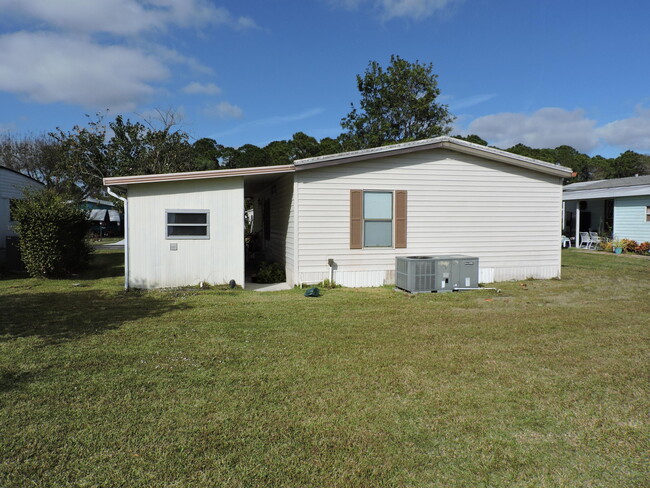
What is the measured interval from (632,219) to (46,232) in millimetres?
22065

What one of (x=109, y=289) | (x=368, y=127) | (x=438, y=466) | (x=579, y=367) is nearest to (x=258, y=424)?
(x=438, y=466)

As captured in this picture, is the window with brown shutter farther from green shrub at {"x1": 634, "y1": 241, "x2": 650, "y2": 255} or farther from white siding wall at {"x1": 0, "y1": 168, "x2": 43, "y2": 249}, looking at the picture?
green shrub at {"x1": 634, "y1": 241, "x2": 650, "y2": 255}

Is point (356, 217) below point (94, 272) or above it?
above

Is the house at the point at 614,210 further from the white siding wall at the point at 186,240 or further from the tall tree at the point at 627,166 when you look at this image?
the tall tree at the point at 627,166

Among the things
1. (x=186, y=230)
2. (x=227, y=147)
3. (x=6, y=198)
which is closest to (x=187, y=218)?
(x=186, y=230)

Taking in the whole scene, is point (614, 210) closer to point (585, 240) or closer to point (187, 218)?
point (585, 240)

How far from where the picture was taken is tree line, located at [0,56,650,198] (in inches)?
876

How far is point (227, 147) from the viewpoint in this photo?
45312mm

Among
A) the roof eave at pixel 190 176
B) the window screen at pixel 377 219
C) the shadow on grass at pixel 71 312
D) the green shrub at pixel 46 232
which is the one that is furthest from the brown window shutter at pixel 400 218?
the green shrub at pixel 46 232

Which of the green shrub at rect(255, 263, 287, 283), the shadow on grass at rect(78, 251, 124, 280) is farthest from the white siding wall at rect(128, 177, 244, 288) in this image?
the shadow on grass at rect(78, 251, 124, 280)

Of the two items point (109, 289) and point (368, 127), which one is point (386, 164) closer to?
point (109, 289)

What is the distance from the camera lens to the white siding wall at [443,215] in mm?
9844

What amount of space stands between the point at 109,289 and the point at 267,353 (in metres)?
6.23

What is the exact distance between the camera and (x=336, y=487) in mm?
2547
